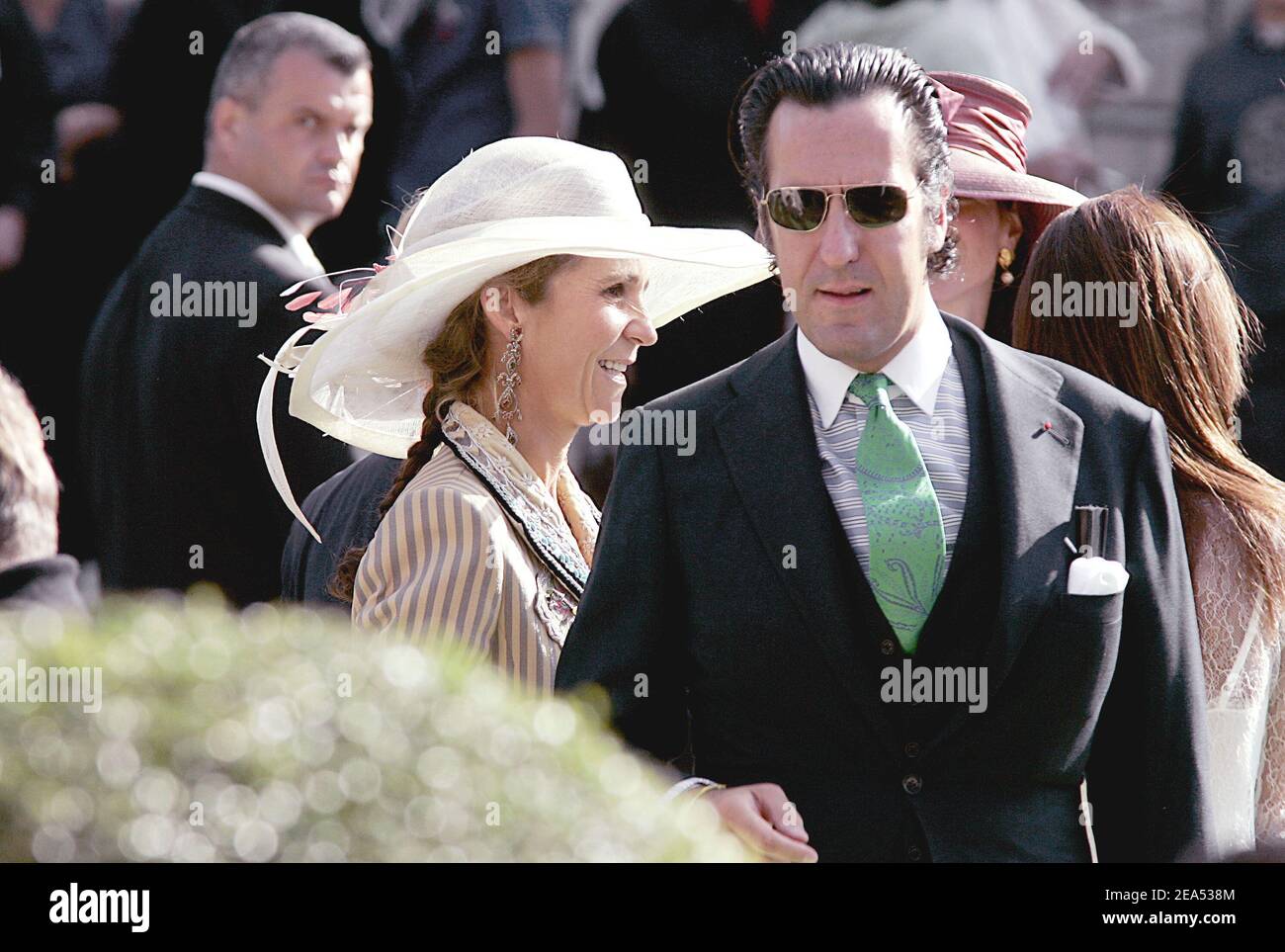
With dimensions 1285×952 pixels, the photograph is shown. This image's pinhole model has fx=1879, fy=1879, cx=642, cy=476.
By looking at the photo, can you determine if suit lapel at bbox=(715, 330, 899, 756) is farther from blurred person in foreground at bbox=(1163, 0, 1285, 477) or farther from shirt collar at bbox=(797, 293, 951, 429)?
blurred person in foreground at bbox=(1163, 0, 1285, 477)

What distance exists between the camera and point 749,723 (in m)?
3.01

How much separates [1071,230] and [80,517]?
275 cm

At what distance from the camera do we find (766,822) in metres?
2.80

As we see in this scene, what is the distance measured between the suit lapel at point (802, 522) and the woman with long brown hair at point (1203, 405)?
761 millimetres

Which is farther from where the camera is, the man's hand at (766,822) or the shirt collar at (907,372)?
the shirt collar at (907,372)

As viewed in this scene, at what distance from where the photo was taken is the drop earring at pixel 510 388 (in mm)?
3711

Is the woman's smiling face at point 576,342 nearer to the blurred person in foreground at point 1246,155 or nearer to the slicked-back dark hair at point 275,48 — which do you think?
the slicked-back dark hair at point 275,48

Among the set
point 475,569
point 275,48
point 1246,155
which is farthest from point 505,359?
point 1246,155

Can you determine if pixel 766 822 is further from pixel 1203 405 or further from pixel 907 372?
pixel 1203 405

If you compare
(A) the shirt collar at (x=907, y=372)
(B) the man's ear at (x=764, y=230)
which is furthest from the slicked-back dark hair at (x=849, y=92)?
(A) the shirt collar at (x=907, y=372)

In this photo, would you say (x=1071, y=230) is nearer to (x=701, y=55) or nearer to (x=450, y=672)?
(x=701, y=55)

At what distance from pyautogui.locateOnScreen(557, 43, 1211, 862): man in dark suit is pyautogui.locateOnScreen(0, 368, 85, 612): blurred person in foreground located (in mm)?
1300
